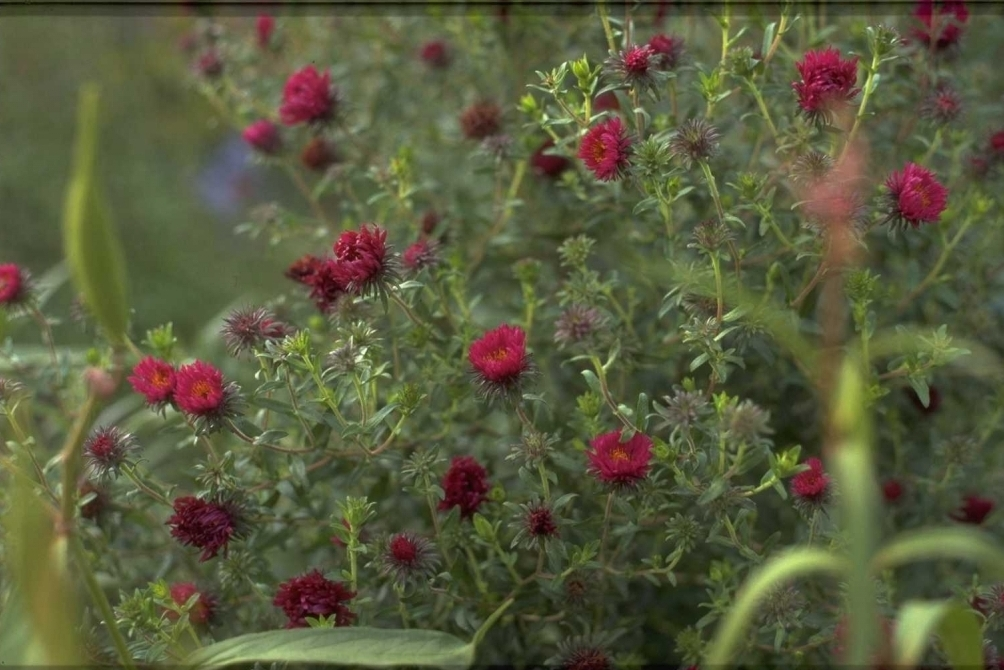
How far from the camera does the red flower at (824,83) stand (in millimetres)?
681

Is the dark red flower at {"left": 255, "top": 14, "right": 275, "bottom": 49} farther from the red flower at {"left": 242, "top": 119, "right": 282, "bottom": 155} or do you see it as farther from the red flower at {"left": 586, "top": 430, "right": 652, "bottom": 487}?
the red flower at {"left": 586, "top": 430, "right": 652, "bottom": 487}

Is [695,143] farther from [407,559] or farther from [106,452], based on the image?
[106,452]

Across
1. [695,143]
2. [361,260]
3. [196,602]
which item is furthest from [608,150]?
[196,602]

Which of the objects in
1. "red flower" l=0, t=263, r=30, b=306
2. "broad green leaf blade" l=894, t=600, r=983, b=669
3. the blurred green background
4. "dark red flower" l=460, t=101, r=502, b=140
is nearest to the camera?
"broad green leaf blade" l=894, t=600, r=983, b=669

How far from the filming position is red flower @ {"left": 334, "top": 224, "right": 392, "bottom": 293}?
0.65 metres

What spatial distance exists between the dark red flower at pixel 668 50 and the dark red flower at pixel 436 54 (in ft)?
1.22

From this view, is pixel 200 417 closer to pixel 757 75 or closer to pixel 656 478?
pixel 656 478

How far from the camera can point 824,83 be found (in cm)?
68

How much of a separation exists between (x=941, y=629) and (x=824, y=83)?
359mm

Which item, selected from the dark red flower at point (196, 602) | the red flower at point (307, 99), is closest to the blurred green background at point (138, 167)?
the red flower at point (307, 99)

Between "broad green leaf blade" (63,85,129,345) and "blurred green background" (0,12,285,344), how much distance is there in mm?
1109

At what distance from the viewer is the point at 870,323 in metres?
0.71

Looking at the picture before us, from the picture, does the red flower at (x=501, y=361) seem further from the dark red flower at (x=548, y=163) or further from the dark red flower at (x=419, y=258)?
the dark red flower at (x=548, y=163)

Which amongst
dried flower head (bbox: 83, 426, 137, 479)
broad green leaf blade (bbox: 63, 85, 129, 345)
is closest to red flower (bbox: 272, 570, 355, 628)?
dried flower head (bbox: 83, 426, 137, 479)
